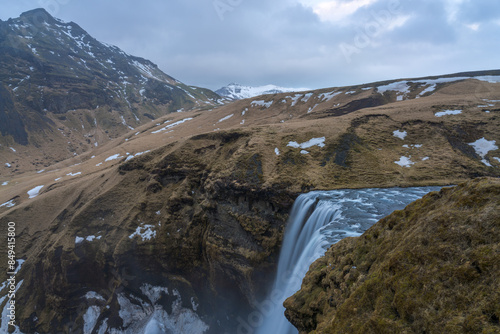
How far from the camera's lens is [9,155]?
123312 mm

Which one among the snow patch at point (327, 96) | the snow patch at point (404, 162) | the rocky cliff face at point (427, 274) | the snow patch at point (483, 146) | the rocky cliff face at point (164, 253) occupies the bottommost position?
the rocky cliff face at point (164, 253)

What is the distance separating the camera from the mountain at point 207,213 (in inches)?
1190

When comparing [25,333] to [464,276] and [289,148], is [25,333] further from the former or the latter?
[464,276]

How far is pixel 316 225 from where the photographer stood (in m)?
22.8

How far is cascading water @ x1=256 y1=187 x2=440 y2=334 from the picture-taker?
18.8 metres

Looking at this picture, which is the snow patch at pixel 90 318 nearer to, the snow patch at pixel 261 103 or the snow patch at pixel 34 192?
the snow patch at pixel 34 192

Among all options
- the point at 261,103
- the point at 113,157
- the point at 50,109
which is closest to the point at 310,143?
the point at 113,157

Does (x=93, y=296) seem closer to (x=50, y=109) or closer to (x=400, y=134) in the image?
(x=400, y=134)

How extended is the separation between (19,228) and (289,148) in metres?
49.6

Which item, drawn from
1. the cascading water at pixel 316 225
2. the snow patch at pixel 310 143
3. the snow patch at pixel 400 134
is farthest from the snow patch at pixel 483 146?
the snow patch at pixel 310 143

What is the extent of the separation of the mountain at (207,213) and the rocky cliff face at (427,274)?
18999 millimetres

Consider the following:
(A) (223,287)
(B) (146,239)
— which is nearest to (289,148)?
(A) (223,287)

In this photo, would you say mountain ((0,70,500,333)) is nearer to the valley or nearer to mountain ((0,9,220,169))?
the valley

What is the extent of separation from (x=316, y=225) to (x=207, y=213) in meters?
16.9
